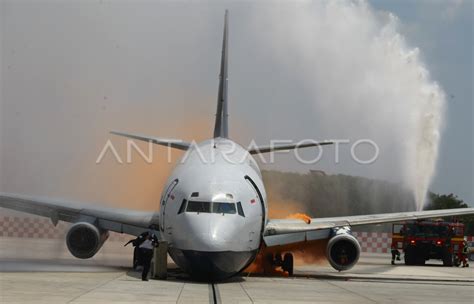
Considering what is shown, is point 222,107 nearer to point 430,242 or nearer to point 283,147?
point 283,147

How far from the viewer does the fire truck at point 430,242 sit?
4012cm

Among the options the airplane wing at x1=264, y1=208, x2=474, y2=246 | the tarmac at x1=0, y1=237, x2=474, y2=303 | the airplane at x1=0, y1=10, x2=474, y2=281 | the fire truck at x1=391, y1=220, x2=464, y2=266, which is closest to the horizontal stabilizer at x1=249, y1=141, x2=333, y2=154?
→ the airplane at x1=0, y1=10, x2=474, y2=281

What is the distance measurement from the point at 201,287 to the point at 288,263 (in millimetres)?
7854

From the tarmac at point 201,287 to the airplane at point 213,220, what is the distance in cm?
67

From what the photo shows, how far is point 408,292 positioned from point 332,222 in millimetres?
7936

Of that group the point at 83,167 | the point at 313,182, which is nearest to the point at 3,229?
the point at 83,167

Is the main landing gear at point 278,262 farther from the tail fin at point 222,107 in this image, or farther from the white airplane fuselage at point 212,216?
the tail fin at point 222,107

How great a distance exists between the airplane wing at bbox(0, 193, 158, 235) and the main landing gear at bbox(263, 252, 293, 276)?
424 cm

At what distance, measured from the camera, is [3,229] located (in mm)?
45312

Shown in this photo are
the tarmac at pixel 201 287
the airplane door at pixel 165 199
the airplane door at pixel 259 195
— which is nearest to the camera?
the tarmac at pixel 201 287

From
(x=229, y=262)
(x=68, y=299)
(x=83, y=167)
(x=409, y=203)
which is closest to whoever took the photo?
(x=68, y=299)

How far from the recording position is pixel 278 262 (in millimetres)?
29344

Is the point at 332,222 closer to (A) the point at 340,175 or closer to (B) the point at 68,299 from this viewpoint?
(B) the point at 68,299

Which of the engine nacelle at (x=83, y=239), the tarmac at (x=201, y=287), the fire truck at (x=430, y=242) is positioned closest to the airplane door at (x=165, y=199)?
the tarmac at (x=201, y=287)
